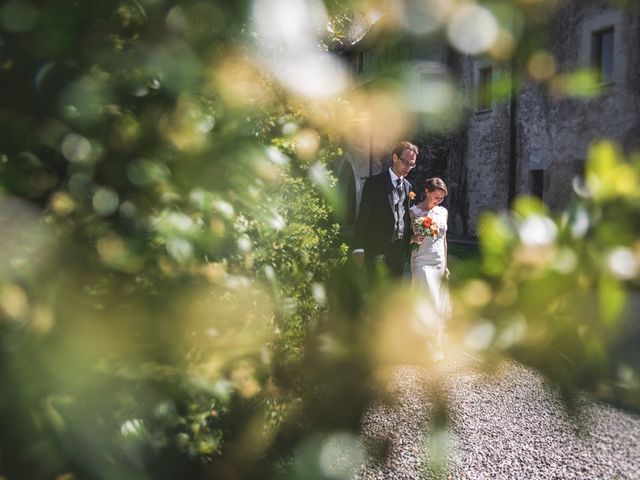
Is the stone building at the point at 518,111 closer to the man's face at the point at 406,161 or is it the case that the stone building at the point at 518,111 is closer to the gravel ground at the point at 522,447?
the man's face at the point at 406,161

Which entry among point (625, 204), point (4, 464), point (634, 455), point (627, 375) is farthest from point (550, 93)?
point (634, 455)

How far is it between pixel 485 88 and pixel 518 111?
46.8ft

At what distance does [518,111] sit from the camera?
14.0m

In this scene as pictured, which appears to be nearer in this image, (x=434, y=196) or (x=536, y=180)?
(x=434, y=196)

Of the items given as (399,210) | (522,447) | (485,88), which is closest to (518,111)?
(399,210)

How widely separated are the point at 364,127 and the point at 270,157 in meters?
0.11

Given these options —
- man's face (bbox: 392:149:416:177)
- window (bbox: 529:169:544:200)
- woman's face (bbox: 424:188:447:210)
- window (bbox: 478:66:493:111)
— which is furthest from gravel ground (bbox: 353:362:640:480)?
window (bbox: 529:169:544:200)

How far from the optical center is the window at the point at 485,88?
593 mm

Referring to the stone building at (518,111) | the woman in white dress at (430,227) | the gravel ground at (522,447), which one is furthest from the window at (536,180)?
the gravel ground at (522,447)

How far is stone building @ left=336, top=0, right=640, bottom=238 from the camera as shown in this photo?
23.9 inches

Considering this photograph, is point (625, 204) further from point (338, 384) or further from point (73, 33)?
point (73, 33)

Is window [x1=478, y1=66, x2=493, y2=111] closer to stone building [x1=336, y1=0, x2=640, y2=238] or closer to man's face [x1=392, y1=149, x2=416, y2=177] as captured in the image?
stone building [x1=336, y1=0, x2=640, y2=238]

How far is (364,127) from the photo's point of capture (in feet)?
2.51

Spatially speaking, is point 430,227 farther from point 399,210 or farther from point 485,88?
point 485,88
